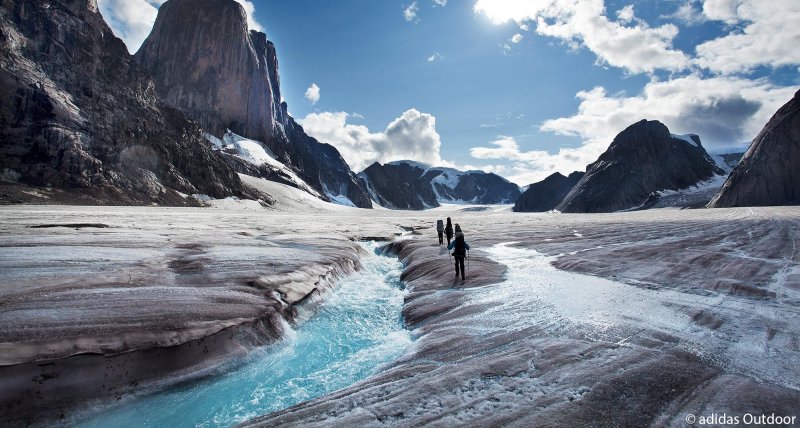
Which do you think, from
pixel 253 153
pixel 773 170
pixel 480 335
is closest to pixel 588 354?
pixel 480 335

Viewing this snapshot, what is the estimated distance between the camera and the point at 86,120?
67625mm

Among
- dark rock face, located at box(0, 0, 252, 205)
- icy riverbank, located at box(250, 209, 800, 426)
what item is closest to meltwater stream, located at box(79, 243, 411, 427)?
icy riverbank, located at box(250, 209, 800, 426)

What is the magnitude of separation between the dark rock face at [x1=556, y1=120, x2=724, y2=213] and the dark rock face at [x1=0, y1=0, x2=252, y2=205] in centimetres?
14279

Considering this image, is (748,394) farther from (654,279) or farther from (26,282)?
(26,282)

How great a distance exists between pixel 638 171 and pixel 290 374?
624 ft

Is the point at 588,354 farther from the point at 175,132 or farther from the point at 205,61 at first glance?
the point at 205,61

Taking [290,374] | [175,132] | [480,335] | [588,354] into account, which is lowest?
[290,374]

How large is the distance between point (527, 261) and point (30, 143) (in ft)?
252

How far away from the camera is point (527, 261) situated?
17.1m

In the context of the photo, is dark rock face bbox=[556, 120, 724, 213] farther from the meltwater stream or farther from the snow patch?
the meltwater stream

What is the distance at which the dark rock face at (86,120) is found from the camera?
194 ft

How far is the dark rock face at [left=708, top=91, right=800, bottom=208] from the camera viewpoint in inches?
3792

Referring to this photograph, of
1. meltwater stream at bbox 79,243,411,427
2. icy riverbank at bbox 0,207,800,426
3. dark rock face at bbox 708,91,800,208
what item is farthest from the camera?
dark rock face at bbox 708,91,800,208

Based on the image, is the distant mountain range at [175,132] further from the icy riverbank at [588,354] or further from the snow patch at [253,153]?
the icy riverbank at [588,354]
